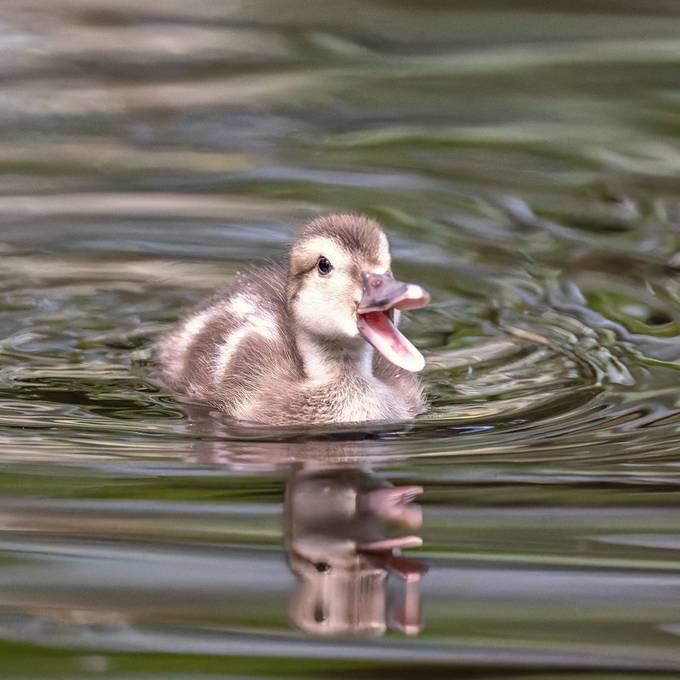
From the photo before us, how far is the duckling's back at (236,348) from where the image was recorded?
16.2ft

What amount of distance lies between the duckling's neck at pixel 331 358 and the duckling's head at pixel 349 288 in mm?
20

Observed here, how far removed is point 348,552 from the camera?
3420 millimetres

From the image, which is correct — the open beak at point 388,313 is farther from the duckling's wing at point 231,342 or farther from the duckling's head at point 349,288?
the duckling's wing at point 231,342

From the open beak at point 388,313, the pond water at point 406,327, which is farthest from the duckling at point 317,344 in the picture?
the pond water at point 406,327

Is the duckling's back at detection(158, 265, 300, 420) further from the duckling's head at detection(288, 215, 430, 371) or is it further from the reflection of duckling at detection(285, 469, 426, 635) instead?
the reflection of duckling at detection(285, 469, 426, 635)

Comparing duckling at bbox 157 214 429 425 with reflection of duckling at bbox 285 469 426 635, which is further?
duckling at bbox 157 214 429 425

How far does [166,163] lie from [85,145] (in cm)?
47

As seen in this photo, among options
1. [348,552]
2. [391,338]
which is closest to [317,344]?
[391,338]

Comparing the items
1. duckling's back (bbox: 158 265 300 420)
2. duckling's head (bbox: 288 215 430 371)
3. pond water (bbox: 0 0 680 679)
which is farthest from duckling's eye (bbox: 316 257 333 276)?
pond water (bbox: 0 0 680 679)

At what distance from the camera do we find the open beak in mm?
4387

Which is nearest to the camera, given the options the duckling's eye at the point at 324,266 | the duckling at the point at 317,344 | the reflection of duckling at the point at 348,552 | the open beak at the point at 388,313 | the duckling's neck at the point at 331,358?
the reflection of duckling at the point at 348,552

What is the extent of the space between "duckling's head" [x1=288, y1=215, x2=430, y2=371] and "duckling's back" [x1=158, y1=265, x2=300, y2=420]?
178 mm

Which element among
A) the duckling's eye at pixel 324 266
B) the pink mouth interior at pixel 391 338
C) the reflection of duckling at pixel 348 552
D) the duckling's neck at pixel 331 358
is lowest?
the reflection of duckling at pixel 348 552

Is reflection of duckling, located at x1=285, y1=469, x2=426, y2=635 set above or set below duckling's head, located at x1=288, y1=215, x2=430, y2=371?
below
